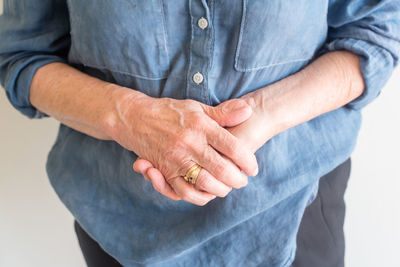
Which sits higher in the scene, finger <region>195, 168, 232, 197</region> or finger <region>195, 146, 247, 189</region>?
finger <region>195, 146, 247, 189</region>

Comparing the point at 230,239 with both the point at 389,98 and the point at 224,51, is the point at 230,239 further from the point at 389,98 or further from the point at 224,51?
the point at 389,98

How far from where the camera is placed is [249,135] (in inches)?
22.8

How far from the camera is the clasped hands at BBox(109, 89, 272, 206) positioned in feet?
1.82

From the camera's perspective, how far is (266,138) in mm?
604

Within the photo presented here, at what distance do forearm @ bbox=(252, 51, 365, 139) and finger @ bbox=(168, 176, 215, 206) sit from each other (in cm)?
16

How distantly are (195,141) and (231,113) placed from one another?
0.08 m

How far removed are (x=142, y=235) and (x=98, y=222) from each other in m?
0.12

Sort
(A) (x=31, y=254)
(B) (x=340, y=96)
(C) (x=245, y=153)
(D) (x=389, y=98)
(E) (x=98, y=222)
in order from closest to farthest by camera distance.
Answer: (C) (x=245, y=153)
(B) (x=340, y=96)
(E) (x=98, y=222)
(D) (x=389, y=98)
(A) (x=31, y=254)

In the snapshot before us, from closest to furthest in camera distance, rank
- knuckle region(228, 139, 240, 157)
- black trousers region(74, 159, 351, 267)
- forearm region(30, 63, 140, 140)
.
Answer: knuckle region(228, 139, 240, 157), forearm region(30, 63, 140, 140), black trousers region(74, 159, 351, 267)

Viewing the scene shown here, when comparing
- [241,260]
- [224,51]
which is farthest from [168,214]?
[224,51]

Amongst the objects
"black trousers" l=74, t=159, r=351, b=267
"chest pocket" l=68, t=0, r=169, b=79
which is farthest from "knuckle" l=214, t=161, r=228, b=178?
"black trousers" l=74, t=159, r=351, b=267

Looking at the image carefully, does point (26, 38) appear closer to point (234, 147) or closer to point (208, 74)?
point (208, 74)

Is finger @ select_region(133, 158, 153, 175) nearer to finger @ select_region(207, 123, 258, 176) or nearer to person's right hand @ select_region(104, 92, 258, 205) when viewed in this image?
person's right hand @ select_region(104, 92, 258, 205)

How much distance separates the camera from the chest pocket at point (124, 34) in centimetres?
59
